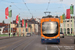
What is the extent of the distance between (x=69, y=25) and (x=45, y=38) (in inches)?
4445

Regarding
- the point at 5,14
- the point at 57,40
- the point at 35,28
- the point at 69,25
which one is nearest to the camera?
the point at 57,40

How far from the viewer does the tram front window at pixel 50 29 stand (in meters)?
19.9

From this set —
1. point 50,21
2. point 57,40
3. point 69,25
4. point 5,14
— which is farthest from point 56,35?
point 69,25

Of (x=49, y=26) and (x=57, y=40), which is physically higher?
(x=49, y=26)

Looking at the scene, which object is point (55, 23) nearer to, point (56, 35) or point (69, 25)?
point (56, 35)

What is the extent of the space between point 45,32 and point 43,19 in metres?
1.72

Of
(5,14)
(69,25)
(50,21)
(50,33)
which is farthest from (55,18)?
(69,25)

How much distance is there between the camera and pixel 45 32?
20.1 metres

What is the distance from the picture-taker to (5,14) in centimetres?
4591

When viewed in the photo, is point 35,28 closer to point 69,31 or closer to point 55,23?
point 69,31

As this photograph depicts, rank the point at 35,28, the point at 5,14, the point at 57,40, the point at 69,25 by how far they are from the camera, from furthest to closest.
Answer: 1. the point at 35,28
2. the point at 69,25
3. the point at 5,14
4. the point at 57,40

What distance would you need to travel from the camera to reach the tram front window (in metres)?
19.9

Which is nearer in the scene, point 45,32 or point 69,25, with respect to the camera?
point 45,32

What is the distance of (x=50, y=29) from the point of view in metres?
20.1
